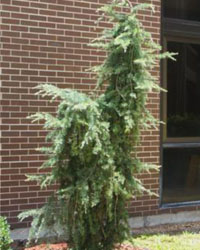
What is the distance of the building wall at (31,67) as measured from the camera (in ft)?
17.7

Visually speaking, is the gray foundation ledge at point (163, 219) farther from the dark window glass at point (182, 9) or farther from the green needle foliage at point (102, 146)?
the dark window glass at point (182, 9)

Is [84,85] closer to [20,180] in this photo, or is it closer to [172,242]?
[20,180]

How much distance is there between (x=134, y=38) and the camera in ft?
13.7

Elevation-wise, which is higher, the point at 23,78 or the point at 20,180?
the point at 23,78

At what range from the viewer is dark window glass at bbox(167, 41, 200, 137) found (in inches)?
266

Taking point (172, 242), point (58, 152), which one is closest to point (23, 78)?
point (58, 152)

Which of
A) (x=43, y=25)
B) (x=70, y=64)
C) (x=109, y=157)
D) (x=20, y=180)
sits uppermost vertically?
(x=43, y=25)

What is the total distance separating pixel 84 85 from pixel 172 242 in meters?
2.18

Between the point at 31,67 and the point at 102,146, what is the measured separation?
187cm

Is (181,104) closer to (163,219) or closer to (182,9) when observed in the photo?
(182,9)

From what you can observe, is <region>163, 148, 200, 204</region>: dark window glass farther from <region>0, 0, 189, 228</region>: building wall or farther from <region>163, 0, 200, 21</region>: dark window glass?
<region>163, 0, 200, 21</region>: dark window glass

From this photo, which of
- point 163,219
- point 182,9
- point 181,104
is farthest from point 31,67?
point 163,219

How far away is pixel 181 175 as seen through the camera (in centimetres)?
693

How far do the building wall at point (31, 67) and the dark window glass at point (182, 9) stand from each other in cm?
120
